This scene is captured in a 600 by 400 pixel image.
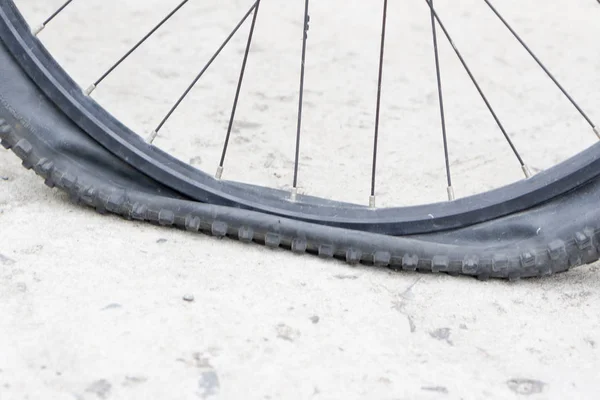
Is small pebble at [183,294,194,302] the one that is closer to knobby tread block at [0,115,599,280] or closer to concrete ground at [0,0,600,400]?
concrete ground at [0,0,600,400]

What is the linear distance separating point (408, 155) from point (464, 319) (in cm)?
72

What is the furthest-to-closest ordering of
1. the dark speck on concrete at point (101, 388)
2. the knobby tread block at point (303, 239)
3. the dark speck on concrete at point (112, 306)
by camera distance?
the knobby tread block at point (303, 239), the dark speck on concrete at point (112, 306), the dark speck on concrete at point (101, 388)

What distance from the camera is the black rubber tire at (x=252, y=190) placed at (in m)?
1.90

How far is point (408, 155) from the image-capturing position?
7.90 ft

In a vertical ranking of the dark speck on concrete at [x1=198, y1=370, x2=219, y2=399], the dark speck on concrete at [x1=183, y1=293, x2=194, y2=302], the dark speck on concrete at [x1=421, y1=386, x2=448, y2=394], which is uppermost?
the dark speck on concrete at [x1=183, y1=293, x2=194, y2=302]

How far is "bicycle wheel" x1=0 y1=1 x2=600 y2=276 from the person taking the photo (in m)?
1.90

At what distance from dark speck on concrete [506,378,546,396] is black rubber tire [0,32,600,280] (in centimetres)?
29

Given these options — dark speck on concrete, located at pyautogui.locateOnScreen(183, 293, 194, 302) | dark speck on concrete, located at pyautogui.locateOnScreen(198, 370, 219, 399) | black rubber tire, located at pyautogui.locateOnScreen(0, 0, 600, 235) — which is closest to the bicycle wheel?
black rubber tire, located at pyautogui.locateOnScreen(0, 0, 600, 235)

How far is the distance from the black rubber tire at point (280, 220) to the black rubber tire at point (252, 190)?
19mm

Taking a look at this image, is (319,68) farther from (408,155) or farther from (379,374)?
(379,374)

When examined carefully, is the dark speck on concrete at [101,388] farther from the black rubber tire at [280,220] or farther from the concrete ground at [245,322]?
the black rubber tire at [280,220]

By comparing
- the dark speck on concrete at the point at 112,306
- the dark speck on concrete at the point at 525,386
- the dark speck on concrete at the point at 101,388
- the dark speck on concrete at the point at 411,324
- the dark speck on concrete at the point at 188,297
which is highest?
the dark speck on concrete at the point at 112,306

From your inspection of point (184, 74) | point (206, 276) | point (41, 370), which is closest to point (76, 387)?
point (41, 370)

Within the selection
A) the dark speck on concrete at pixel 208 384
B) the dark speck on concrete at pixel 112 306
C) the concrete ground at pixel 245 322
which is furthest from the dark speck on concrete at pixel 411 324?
the dark speck on concrete at pixel 112 306
